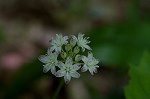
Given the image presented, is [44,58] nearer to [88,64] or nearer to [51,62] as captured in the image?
[51,62]

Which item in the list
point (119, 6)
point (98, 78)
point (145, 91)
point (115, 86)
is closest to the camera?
point (145, 91)

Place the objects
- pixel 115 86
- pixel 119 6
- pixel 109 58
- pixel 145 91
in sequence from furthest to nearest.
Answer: pixel 119 6, pixel 115 86, pixel 109 58, pixel 145 91

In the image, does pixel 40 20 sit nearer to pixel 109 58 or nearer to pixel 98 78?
pixel 98 78

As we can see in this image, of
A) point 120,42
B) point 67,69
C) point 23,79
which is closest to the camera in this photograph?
point 67,69

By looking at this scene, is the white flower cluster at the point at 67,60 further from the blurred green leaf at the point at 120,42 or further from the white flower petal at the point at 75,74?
the blurred green leaf at the point at 120,42

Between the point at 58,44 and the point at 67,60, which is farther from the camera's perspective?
the point at 58,44

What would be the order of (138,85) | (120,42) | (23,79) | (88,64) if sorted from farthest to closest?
(120,42)
(23,79)
(138,85)
(88,64)

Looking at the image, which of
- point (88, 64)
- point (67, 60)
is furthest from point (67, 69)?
point (88, 64)

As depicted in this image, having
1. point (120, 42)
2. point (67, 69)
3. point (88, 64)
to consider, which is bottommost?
point (67, 69)

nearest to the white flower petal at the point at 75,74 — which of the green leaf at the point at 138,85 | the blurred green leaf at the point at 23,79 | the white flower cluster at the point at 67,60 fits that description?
the white flower cluster at the point at 67,60

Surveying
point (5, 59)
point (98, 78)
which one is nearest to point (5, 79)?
point (5, 59)

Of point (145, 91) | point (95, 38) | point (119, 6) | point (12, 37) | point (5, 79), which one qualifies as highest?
point (119, 6)
